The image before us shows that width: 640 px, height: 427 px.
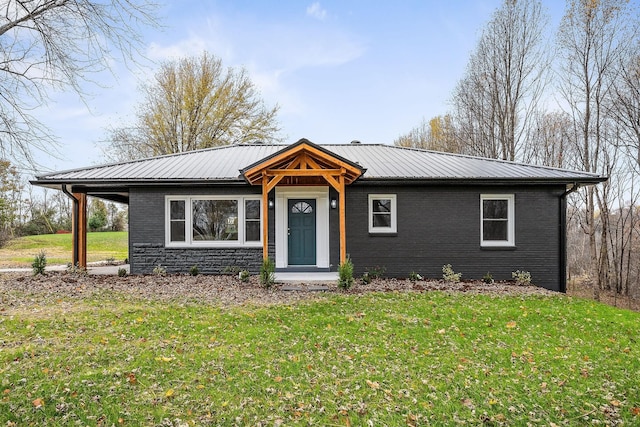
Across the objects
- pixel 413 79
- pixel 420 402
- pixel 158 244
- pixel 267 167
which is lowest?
pixel 420 402

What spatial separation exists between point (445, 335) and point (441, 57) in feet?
38.9

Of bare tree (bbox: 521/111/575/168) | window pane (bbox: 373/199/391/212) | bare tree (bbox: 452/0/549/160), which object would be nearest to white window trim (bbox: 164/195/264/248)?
window pane (bbox: 373/199/391/212)

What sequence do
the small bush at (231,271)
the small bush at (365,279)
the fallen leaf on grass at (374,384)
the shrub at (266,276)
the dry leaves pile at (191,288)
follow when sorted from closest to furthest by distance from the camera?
1. the fallen leaf on grass at (374,384)
2. the dry leaves pile at (191,288)
3. the shrub at (266,276)
4. the small bush at (365,279)
5. the small bush at (231,271)

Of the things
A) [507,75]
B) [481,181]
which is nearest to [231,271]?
[481,181]

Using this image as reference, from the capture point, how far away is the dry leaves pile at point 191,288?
7195 millimetres

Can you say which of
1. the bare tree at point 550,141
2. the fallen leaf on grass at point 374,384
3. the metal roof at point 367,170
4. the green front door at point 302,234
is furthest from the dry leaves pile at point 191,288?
the bare tree at point 550,141

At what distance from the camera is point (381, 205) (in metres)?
10.2

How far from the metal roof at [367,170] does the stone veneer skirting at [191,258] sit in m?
2.03

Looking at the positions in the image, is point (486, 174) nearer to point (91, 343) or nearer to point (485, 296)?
point (485, 296)

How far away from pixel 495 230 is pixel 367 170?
418 centimetres

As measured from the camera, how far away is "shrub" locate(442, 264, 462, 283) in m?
9.59

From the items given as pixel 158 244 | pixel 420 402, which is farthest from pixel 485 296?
pixel 158 244

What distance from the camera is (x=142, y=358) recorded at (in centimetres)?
418

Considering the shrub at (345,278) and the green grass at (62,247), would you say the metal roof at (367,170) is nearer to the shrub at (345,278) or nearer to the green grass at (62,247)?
the shrub at (345,278)
